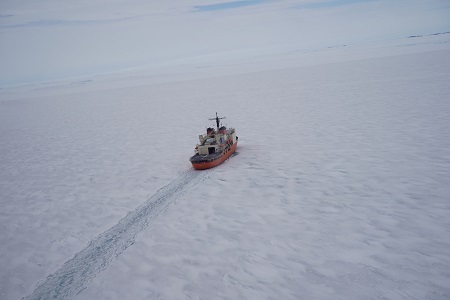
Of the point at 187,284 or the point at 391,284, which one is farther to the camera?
the point at 187,284

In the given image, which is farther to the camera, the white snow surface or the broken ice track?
the broken ice track

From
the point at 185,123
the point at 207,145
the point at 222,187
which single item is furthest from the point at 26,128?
the point at 222,187

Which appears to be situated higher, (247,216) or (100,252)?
(247,216)

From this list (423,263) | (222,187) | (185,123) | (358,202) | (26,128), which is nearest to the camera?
(423,263)

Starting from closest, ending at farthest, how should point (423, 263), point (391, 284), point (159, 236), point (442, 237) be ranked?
point (391, 284) → point (423, 263) → point (442, 237) → point (159, 236)

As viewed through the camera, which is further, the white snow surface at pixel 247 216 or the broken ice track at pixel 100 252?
the broken ice track at pixel 100 252

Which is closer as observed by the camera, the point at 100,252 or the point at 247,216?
the point at 100,252

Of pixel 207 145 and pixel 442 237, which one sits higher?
pixel 207 145

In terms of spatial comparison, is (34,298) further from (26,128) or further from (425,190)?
(26,128)
